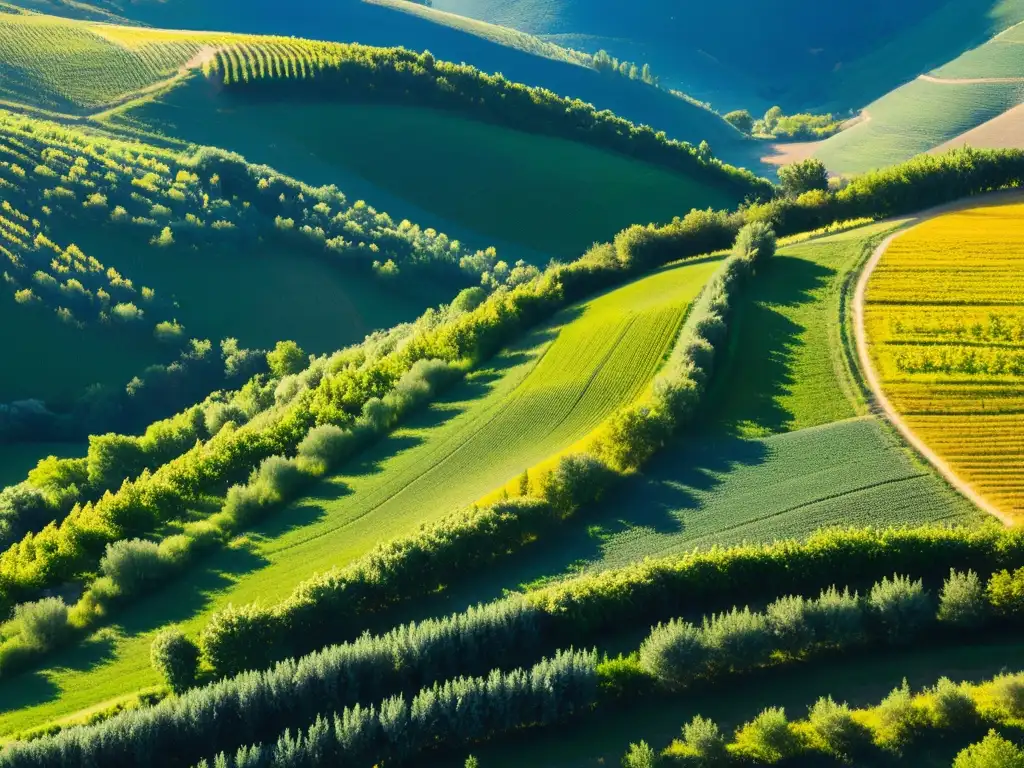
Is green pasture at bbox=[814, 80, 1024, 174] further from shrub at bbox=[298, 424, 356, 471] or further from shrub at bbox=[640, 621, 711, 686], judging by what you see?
shrub at bbox=[640, 621, 711, 686]

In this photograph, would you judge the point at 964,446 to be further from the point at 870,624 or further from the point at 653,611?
the point at 653,611

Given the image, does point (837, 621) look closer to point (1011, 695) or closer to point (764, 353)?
point (1011, 695)

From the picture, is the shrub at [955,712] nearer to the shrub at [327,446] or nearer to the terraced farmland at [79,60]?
the shrub at [327,446]

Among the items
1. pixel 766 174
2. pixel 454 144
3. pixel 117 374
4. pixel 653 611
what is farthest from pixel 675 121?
pixel 653 611

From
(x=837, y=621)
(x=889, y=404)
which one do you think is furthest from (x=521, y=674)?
(x=889, y=404)

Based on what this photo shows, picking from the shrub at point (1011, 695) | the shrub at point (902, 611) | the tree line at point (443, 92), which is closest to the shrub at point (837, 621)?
the shrub at point (902, 611)

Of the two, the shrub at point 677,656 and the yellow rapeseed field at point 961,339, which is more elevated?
the yellow rapeseed field at point 961,339
